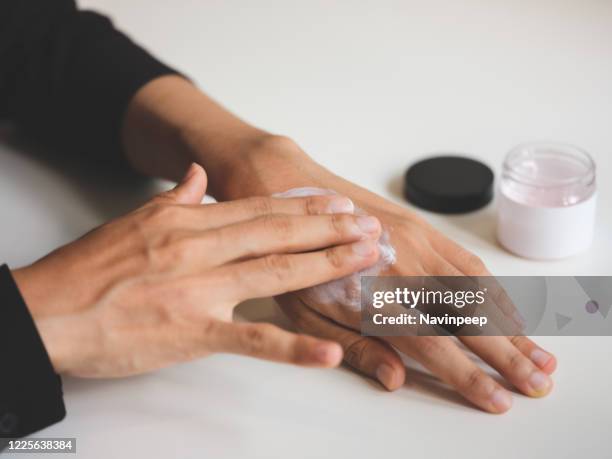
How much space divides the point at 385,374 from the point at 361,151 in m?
0.49

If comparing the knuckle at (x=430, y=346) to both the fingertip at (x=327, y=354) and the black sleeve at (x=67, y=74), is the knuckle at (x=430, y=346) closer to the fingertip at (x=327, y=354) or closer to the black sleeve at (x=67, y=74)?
the fingertip at (x=327, y=354)

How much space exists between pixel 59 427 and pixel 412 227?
473 millimetres

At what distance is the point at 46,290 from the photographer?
2.58ft

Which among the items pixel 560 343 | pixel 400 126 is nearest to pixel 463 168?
pixel 400 126

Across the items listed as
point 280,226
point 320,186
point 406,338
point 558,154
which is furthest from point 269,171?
point 558,154

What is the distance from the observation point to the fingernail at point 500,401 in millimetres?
802

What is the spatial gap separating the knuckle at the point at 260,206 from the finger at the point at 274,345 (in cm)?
16

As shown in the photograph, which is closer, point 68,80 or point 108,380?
point 108,380

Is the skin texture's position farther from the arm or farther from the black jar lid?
the black jar lid

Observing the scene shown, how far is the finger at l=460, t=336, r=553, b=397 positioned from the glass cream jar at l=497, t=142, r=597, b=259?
199mm

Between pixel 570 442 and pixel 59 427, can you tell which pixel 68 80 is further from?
pixel 570 442

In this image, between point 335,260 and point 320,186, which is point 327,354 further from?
point 320,186

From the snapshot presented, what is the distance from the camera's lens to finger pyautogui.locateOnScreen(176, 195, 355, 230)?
2.80 feet

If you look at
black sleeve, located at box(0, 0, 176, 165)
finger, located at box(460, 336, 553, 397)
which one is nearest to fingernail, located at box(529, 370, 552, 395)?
finger, located at box(460, 336, 553, 397)
